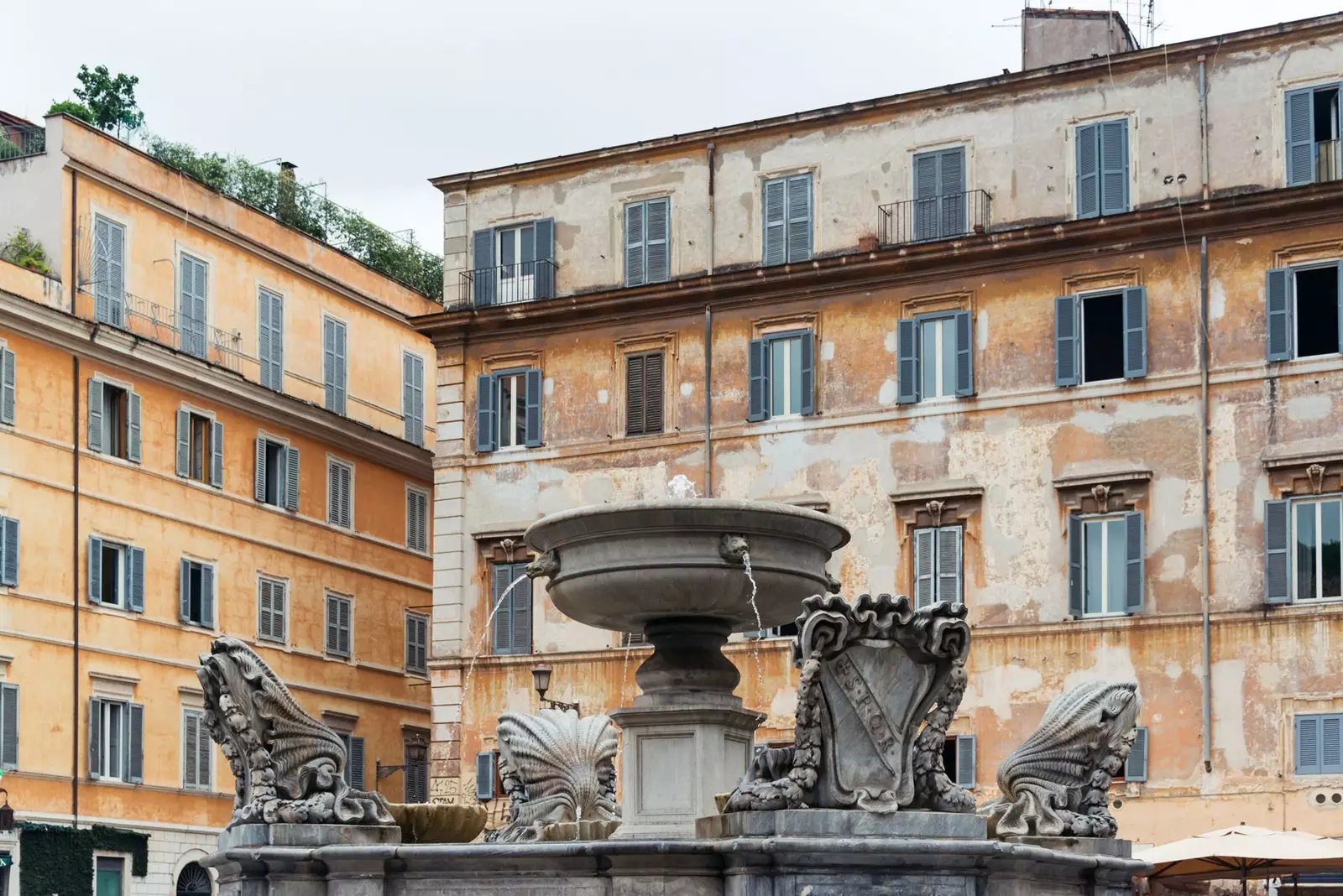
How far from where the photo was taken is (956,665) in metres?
12.5

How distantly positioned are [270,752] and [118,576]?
2748 cm

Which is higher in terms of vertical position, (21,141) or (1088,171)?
(21,141)

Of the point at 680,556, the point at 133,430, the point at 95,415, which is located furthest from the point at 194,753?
the point at 680,556

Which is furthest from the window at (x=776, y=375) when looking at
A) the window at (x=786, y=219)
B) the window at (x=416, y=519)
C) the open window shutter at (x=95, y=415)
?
the window at (x=416, y=519)

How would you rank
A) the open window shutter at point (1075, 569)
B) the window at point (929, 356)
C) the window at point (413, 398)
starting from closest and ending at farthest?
the open window shutter at point (1075, 569)
the window at point (929, 356)
the window at point (413, 398)

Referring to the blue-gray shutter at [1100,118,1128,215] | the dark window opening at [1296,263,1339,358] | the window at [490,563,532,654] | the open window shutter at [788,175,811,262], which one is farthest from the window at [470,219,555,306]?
the dark window opening at [1296,263,1339,358]

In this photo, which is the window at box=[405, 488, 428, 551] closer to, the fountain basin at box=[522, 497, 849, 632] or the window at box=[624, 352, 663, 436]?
the window at box=[624, 352, 663, 436]

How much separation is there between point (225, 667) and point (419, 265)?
46.1 m

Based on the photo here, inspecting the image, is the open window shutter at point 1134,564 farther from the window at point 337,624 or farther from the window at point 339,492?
the window at point 339,492

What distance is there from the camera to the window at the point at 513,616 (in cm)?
3856

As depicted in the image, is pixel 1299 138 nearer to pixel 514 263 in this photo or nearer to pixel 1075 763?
pixel 514 263

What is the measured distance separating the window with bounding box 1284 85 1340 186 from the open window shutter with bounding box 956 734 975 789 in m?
8.95

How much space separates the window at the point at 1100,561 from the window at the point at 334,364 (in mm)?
16973

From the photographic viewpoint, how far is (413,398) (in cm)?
4906
